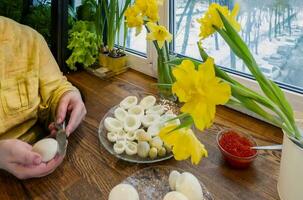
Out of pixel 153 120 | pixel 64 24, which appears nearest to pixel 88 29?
pixel 64 24

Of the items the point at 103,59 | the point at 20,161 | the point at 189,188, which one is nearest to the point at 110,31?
the point at 103,59

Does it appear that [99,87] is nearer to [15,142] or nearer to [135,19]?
[135,19]

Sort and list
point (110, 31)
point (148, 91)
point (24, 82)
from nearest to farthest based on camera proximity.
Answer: point (24, 82), point (148, 91), point (110, 31)

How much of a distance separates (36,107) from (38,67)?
0.41 feet

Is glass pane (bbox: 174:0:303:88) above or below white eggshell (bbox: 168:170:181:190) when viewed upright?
above

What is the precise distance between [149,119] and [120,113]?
97 mm

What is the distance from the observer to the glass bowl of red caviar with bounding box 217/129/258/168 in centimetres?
65

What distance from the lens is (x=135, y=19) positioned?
807mm

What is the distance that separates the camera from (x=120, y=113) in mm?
831

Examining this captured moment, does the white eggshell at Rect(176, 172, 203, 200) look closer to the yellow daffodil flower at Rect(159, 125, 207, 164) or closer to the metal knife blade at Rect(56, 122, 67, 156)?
the yellow daffodil flower at Rect(159, 125, 207, 164)

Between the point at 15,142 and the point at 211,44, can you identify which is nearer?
the point at 15,142

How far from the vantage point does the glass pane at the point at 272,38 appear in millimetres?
789

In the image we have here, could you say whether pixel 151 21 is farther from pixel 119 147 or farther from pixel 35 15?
pixel 35 15

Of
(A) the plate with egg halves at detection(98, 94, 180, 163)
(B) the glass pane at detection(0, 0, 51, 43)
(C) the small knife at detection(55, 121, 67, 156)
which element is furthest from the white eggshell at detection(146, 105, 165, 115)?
(B) the glass pane at detection(0, 0, 51, 43)
